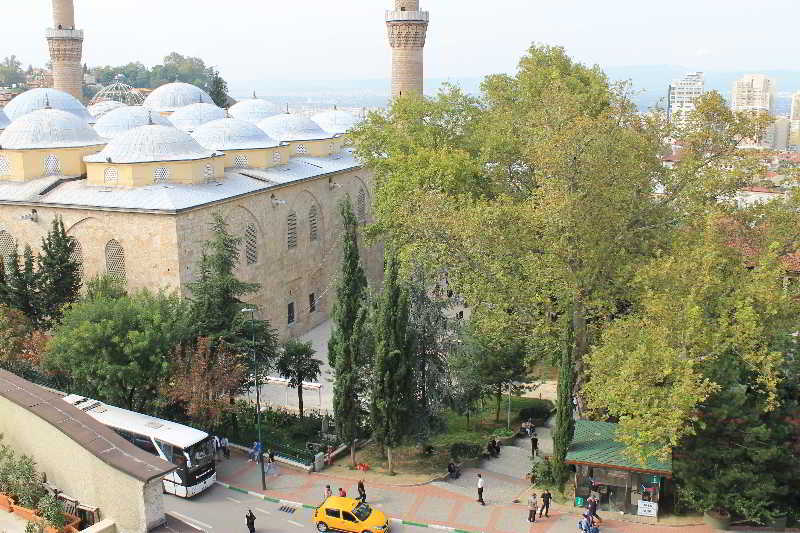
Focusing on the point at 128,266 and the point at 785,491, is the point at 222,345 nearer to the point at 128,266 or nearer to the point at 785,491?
the point at 128,266

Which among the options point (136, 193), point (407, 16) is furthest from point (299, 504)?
point (407, 16)

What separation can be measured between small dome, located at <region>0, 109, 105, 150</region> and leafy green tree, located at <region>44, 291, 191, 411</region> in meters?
10.3

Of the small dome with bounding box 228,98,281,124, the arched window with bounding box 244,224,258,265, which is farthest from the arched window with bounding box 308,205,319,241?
the small dome with bounding box 228,98,281,124

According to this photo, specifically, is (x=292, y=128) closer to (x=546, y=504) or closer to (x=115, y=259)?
(x=115, y=259)

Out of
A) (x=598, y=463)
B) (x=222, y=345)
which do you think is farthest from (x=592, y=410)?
(x=222, y=345)

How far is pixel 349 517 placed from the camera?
16.6 m

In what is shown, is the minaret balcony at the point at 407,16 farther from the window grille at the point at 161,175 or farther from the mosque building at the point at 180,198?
the window grille at the point at 161,175

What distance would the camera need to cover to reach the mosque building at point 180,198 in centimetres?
2533

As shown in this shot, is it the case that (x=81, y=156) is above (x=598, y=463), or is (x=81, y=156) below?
above

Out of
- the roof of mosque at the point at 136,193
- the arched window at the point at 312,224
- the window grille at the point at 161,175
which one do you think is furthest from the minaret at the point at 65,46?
the window grille at the point at 161,175

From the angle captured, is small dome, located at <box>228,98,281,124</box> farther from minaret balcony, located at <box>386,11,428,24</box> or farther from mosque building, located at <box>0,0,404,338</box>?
minaret balcony, located at <box>386,11,428,24</box>

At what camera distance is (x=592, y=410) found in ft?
65.6

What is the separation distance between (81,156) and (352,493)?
59.0ft

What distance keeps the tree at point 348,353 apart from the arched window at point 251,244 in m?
8.73
